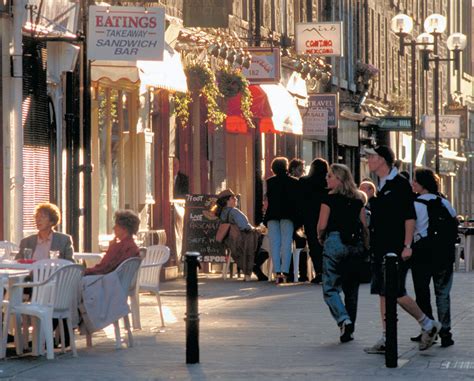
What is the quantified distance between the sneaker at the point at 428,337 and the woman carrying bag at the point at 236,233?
1140cm

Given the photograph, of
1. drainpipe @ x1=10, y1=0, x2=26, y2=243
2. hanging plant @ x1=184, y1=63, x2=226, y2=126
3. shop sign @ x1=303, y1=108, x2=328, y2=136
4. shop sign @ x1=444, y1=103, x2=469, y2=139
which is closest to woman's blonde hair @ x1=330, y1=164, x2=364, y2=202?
drainpipe @ x1=10, y1=0, x2=26, y2=243

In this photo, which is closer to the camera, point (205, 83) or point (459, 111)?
point (205, 83)

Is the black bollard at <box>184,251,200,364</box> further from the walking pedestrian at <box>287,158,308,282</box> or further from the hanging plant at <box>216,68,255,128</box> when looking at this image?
the hanging plant at <box>216,68,255,128</box>

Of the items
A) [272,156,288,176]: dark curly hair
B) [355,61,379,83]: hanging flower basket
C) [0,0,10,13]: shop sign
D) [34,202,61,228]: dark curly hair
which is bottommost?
[34,202,61,228]: dark curly hair

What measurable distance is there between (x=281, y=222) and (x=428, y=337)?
10969mm

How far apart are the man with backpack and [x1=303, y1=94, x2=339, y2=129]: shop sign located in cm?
2265

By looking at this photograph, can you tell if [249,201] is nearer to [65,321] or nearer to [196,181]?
[196,181]

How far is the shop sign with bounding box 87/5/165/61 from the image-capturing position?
2148 cm

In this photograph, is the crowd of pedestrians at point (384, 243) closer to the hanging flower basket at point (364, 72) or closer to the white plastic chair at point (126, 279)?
the white plastic chair at point (126, 279)

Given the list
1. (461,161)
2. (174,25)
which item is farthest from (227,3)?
(461,161)

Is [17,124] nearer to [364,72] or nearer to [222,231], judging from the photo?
[222,231]

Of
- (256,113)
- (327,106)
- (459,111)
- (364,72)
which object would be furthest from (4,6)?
(459,111)

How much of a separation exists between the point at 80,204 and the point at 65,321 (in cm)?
828

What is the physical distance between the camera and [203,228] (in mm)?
27406
